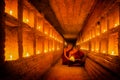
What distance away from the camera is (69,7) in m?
7.37

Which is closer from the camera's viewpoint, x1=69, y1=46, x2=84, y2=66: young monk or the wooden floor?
the wooden floor

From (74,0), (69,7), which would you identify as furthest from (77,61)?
(74,0)

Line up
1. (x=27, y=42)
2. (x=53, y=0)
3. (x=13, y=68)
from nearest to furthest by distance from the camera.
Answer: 1. (x=13, y=68)
2. (x=27, y=42)
3. (x=53, y=0)

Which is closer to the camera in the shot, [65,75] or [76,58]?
[65,75]

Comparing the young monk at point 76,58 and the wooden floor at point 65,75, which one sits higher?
the young monk at point 76,58

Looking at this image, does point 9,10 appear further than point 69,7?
No

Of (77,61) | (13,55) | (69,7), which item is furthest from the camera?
(77,61)

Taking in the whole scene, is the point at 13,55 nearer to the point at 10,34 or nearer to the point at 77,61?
the point at 10,34

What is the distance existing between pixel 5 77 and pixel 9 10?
61.0 inches

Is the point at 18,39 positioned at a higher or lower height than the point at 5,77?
higher

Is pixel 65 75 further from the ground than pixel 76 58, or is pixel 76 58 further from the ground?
pixel 76 58

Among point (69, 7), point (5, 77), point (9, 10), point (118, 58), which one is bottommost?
point (5, 77)

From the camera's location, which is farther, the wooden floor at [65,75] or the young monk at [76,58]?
the young monk at [76,58]

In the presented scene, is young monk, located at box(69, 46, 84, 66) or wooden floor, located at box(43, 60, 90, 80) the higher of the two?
young monk, located at box(69, 46, 84, 66)
